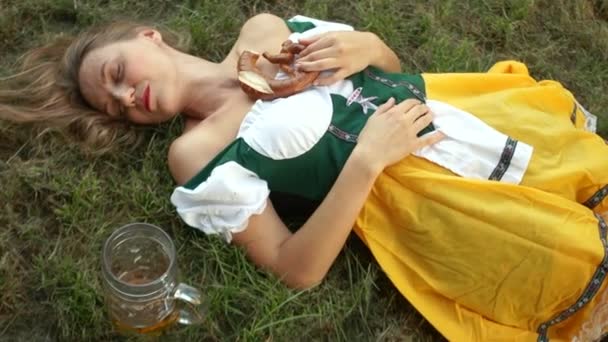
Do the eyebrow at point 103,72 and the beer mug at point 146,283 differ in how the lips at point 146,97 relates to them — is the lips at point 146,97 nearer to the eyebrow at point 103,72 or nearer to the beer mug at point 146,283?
the eyebrow at point 103,72

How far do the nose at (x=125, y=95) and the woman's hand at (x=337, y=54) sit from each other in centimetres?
49

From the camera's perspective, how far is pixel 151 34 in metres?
2.40

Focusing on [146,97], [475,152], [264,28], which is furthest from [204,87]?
[475,152]

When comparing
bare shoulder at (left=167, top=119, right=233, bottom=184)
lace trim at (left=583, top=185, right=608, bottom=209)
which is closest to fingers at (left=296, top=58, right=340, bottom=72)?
bare shoulder at (left=167, top=119, right=233, bottom=184)

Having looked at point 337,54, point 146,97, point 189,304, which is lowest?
point 189,304

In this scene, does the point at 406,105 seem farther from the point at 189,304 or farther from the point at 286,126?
the point at 189,304

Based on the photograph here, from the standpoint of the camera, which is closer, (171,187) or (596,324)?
(596,324)

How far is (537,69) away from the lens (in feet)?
9.27

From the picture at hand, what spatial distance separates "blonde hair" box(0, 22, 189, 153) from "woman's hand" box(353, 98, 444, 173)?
0.78 metres

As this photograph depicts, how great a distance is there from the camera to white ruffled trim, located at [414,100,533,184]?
2.08 meters

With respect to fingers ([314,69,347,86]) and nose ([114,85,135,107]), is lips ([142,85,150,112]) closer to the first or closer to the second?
nose ([114,85,135,107])

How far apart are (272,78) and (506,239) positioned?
2.63 ft

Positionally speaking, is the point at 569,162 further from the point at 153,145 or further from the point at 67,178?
the point at 67,178

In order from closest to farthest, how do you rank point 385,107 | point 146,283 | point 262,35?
point 146,283 < point 385,107 < point 262,35
